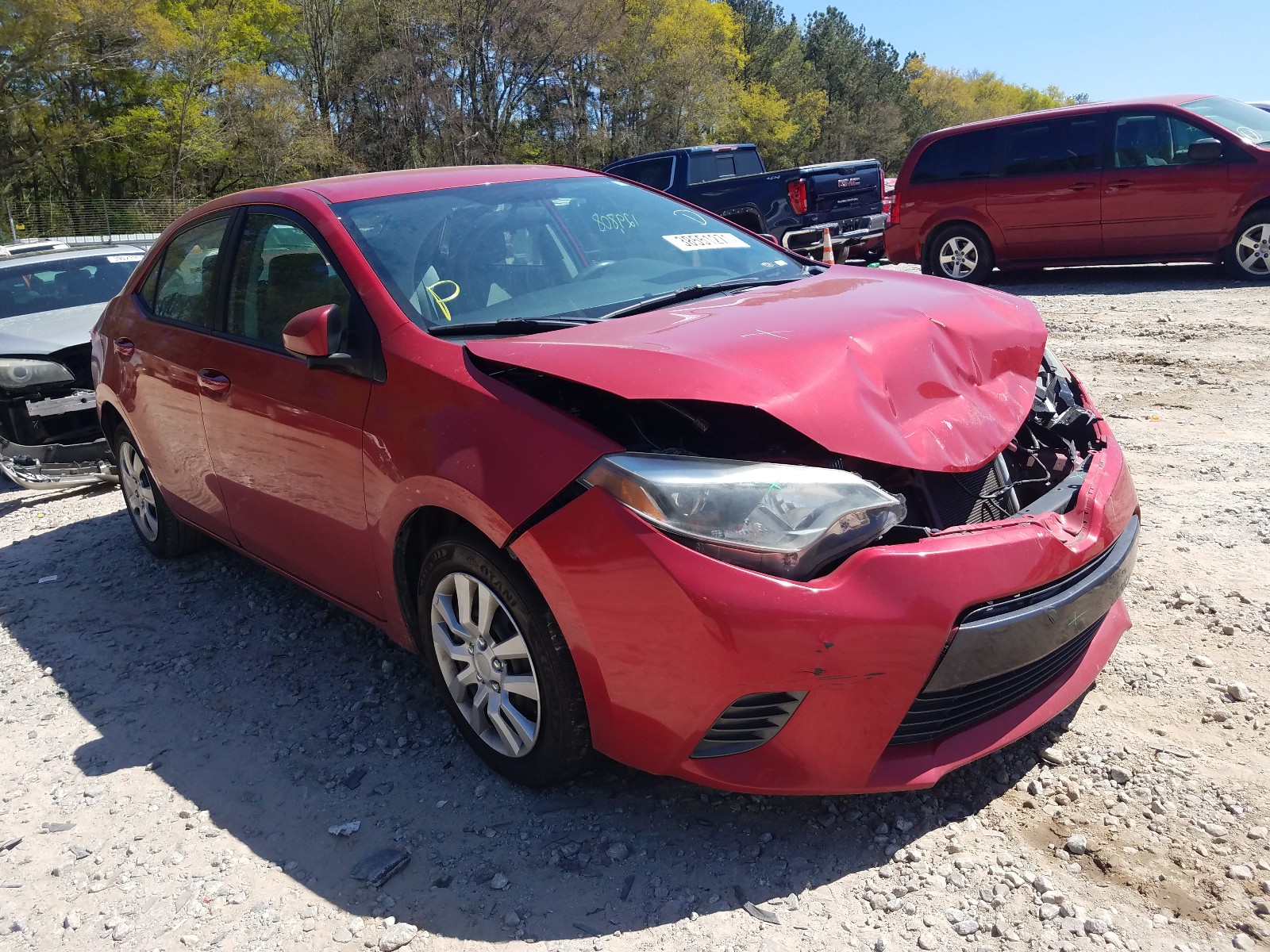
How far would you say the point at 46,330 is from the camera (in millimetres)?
6828

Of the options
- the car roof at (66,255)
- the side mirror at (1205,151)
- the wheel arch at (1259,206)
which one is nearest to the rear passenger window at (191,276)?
the car roof at (66,255)

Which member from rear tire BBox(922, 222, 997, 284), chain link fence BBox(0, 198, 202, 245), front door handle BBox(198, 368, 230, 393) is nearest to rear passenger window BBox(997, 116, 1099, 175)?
rear tire BBox(922, 222, 997, 284)

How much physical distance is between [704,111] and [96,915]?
2071 inches

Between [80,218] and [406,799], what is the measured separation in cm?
3364

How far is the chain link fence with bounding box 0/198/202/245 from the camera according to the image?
95.5 feet

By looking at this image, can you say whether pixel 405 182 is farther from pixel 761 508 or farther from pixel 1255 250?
pixel 1255 250

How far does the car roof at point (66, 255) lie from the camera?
304 inches

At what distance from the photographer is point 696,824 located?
263 centimetres

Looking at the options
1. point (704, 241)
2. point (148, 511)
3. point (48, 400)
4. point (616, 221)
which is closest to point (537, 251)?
point (616, 221)

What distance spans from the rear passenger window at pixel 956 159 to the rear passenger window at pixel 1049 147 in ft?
0.60

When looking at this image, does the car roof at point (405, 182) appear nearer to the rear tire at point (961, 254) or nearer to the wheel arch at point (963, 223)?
the wheel arch at point (963, 223)

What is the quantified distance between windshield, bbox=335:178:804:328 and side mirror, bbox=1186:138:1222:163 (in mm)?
7860

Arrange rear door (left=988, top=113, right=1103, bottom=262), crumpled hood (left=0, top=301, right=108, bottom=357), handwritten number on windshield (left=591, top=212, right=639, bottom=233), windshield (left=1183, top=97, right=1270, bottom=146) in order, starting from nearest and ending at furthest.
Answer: handwritten number on windshield (left=591, top=212, right=639, bottom=233) < crumpled hood (left=0, top=301, right=108, bottom=357) < windshield (left=1183, top=97, right=1270, bottom=146) < rear door (left=988, top=113, right=1103, bottom=262)

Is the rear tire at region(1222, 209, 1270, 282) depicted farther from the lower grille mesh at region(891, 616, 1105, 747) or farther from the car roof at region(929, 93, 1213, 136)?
the lower grille mesh at region(891, 616, 1105, 747)
